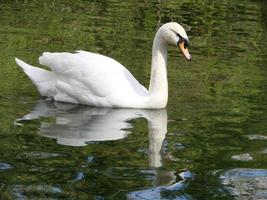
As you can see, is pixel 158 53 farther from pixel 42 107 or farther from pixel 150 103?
pixel 42 107

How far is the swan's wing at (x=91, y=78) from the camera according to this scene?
9781mm

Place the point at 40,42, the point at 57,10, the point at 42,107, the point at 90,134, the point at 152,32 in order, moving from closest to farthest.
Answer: the point at 90,134
the point at 42,107
the point at 40,42
the point at 152,32
the point at 57,10

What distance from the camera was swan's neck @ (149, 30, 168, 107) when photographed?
9.91 meters

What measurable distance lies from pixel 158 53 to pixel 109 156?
112 inches

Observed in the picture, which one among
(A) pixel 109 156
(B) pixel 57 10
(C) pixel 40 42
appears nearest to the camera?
(A) pixel 109 156

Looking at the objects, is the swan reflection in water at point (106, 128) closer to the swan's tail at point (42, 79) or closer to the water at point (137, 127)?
the water at point (137, 127)

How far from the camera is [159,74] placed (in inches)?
399

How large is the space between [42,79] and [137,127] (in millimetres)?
2025

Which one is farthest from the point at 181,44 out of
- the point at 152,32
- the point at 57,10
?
the point at 57,10

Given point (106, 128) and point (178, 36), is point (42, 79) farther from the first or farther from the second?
point (106, 128)

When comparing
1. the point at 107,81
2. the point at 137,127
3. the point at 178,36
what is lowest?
the point at 137,127

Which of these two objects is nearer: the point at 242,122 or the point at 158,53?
the point at 242,122

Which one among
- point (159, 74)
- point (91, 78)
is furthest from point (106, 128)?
point (159, 74)

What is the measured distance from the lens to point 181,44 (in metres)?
9.78
